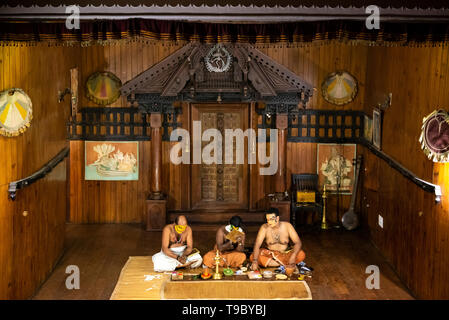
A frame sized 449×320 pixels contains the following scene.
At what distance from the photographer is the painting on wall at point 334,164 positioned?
13797 millimetres

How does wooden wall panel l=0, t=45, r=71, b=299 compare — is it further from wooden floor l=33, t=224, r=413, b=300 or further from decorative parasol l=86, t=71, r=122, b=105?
decorative parasol l=86, t=71, r=122, b=105

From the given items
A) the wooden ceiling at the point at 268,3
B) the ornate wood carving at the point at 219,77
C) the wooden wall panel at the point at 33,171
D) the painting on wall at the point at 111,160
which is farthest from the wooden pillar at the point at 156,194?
the wooden ceiling at the point at 268,3

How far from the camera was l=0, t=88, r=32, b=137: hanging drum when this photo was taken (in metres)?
8.56

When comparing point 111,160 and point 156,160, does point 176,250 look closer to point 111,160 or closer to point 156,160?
point 156,160

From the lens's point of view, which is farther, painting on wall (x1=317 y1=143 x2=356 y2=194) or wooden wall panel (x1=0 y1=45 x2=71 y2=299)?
painting on wall (x1=317 y1=143 x2=356 y2=194)

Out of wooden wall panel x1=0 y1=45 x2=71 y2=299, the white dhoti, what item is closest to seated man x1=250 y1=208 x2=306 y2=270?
the white dhoti

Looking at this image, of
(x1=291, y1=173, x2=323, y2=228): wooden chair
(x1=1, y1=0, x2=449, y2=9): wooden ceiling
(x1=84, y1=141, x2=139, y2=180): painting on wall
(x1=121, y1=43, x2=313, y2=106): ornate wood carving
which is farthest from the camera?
(x1=84, y1=141, x2=139, y2=180): painting on wall

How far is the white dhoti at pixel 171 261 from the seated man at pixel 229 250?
0.49 feet

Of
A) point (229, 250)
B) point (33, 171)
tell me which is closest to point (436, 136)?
point (229, 250)

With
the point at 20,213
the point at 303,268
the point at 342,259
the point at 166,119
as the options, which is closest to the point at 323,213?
the point at 342,259

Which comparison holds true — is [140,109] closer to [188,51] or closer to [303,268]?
[188,51]

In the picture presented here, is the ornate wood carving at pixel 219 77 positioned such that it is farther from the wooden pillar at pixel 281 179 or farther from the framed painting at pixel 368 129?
the framed painting at pixel 368 129

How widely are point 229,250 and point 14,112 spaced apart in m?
4.31

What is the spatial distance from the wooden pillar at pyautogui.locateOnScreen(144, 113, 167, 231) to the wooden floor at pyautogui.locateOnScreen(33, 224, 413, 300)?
0.22 meters
